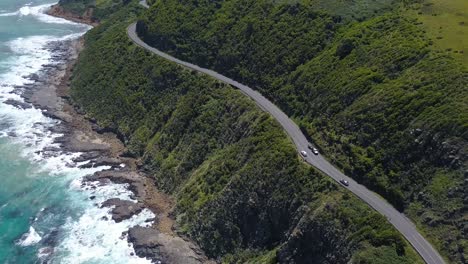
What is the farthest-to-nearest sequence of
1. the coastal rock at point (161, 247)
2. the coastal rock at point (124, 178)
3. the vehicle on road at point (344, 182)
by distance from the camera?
the coastal rock at point (124, 178)
the coastal rock at point (161, 247)
the vehicle on road at point (344, 182)

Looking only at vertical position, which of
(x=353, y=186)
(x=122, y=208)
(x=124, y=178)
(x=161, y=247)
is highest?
(x=353, y=186)

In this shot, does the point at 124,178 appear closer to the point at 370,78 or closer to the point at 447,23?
the point at 370,78

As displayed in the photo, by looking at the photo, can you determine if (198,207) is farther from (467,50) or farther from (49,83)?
(49,83)

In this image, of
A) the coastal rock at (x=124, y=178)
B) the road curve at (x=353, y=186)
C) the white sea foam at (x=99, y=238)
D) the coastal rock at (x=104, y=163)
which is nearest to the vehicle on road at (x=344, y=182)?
the road curve at (x=353, y=186)

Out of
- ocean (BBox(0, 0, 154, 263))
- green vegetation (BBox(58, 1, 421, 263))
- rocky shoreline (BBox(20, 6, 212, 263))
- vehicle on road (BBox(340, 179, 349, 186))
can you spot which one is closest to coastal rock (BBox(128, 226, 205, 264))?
rocky shoreline (BBox(20, 6, 212, 263))

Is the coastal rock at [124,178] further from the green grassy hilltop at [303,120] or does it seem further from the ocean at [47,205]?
the green grassy hilltop at [303,120]

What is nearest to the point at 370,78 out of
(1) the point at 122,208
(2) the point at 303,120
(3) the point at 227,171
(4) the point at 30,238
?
(2) the point at 303,120

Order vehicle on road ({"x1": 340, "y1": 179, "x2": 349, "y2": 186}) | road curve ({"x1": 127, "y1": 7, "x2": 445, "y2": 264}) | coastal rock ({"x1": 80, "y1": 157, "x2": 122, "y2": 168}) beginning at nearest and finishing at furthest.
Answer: road curve ({"x1": 127, "y1": 7, "x2": 445, "y2": 264})
vehicle on road ({"x1": 340, "y1": 179, "x2": 349, "y2": 186})
coastal rock ({"x1": 80, "y1": 157, "x2": 122, "y2": 168})

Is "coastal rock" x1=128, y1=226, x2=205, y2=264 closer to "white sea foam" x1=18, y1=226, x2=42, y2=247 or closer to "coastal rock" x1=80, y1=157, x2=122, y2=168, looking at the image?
"white sea foam" x1=18, y1=226, x2=42, y2=247
